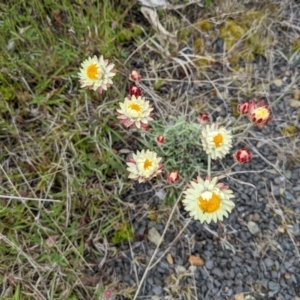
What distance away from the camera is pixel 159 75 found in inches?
70.6

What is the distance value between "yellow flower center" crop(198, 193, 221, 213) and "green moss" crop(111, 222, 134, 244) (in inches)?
12.6

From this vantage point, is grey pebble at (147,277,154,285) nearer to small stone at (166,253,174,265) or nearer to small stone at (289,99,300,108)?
small stone at (166,253,174,265)

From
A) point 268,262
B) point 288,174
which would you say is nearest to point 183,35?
point 288,174

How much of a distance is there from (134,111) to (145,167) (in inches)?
6.3

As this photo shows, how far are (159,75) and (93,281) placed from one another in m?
0.76

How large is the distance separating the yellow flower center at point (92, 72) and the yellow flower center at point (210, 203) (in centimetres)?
47

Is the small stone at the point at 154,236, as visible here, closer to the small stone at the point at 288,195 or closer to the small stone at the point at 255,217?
the small stone at the point at 255,217

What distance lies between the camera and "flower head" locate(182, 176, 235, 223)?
1315 mm

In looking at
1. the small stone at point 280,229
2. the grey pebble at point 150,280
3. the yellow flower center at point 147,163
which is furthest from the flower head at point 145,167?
the small stone at point 280,229

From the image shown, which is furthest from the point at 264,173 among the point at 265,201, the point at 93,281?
the point at 93,281

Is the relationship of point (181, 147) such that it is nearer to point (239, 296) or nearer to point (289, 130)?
point (289, 130)

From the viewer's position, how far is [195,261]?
1504 mm

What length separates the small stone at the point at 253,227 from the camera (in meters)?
1.53

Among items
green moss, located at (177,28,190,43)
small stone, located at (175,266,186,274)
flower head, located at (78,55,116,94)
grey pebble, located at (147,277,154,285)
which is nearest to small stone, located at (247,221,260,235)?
small stone, located at (175,266,186,274)
